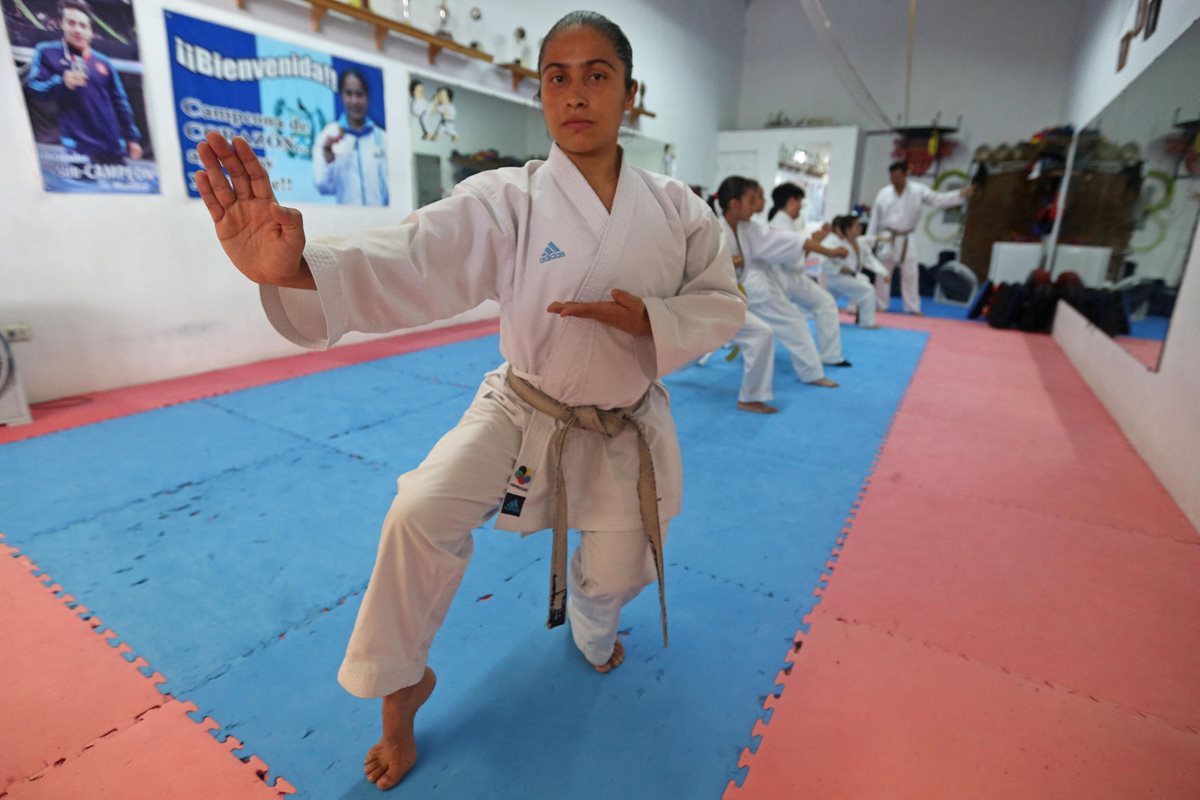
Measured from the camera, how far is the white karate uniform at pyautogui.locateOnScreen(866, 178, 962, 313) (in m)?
8.23

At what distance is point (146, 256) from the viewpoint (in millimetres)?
3955

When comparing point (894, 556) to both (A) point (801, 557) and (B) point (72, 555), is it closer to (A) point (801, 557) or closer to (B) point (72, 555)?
(A) point (801, 557)

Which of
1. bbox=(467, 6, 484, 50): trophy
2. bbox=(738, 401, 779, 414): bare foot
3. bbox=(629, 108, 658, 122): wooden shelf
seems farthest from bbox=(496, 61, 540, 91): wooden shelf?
bbox=(738, 401, 779, 414): bare foot

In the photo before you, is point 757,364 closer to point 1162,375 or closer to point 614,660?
point 1162,375

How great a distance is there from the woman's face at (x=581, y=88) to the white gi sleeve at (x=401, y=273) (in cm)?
26

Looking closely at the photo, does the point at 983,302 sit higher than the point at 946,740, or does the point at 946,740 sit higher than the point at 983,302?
the point at 983,302

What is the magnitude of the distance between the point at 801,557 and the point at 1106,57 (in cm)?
763

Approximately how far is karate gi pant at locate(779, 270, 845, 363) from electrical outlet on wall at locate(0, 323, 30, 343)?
4790mm

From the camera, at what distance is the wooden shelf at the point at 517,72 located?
20.6 feet

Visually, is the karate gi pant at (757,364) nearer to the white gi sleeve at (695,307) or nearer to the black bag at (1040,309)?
the white gi sleeve at (695,307)

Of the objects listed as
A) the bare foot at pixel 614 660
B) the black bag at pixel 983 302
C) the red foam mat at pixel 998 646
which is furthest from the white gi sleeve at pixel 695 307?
the black bag at pixel 983 302

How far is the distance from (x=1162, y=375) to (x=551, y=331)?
11.1 feet

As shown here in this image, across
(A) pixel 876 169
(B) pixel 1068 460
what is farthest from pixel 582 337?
(A) pixel 876 169

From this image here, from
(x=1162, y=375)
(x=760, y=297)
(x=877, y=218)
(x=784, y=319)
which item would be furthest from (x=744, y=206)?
(x=877, y=218)
